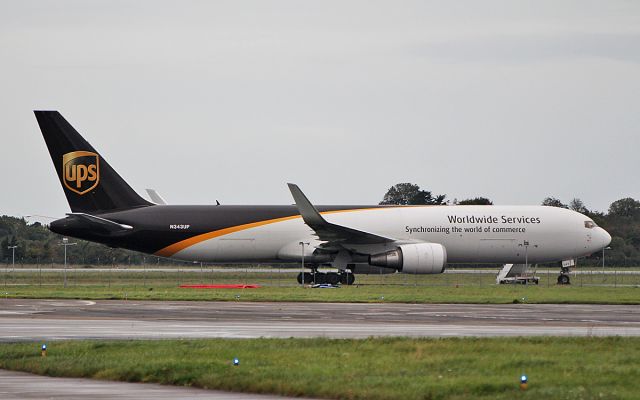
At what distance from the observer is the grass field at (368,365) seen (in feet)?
55.8

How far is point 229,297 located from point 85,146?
17.7 metres

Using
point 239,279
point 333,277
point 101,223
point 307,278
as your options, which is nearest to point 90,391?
point 101,223

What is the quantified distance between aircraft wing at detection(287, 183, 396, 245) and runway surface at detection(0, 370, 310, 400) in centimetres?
3790

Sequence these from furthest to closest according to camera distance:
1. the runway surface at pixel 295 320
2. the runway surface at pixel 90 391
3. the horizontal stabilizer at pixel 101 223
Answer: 1. the horizontal stabilizer at pixel 101 223
2. the runway surface at pixel 295 320
3. the runway surface at pixel 90 391

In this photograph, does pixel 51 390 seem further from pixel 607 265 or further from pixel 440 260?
pixel 607 265

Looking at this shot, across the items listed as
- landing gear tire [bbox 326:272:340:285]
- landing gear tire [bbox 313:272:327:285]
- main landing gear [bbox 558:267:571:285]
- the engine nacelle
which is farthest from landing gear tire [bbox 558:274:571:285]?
landing gear tire [bbox 313:272:327:285]

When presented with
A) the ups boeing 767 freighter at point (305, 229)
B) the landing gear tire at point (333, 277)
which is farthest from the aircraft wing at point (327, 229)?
the landing gear tire at point (333, 277)

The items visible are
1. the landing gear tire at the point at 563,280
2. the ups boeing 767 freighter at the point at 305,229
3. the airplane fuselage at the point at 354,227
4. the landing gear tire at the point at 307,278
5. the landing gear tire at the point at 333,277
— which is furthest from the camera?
the landing gear tire at the point at 563,280

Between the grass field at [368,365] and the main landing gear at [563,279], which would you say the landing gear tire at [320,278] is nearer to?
the main landing gear at [563,279]

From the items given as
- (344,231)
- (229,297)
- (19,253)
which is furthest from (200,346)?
(19,253)

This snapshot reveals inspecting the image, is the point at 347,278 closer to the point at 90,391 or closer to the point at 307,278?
the point at 307,278

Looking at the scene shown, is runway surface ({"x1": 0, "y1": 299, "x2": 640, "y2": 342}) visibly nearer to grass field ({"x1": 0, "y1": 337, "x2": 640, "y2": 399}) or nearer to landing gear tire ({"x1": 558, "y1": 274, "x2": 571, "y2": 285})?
grass field ({"x1": 0, "y1": 337, "x2": 640, "y2": 399})

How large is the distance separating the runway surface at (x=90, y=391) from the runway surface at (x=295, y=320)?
7.35 m

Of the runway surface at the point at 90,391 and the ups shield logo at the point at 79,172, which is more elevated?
the ups shield logo at the point at 79,172
